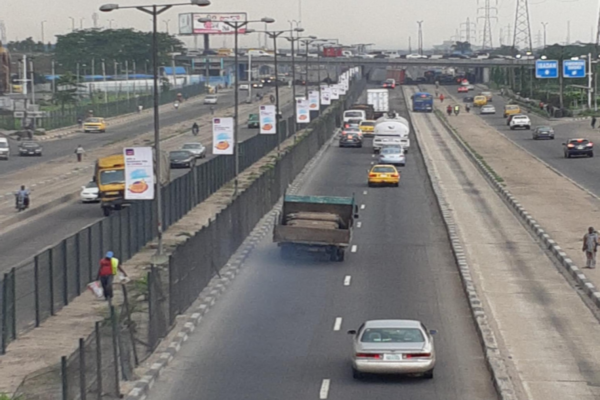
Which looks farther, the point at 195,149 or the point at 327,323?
the point at 195,149

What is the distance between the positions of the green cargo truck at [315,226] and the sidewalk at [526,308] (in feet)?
13.0

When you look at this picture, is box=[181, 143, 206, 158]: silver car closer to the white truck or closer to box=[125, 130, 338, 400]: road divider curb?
box=[125, 130, 338, 400]: road divider curb

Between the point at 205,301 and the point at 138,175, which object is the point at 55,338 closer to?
the point at 205,301

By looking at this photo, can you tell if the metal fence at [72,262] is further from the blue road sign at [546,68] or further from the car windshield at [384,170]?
the blue road sign at [546,68]

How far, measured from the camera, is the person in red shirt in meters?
30.7

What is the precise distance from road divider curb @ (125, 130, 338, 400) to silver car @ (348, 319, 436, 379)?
374 centimetres

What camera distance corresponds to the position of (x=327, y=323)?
28.4 m

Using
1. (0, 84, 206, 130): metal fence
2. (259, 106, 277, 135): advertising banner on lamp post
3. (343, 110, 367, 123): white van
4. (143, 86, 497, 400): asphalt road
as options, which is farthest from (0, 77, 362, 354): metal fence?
(0, 84, 206, 130): metal fence

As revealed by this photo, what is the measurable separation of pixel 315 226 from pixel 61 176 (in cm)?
3881

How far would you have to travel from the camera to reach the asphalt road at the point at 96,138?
88.3 metres

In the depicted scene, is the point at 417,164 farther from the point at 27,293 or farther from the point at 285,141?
the point at 27,293

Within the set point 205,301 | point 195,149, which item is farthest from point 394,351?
point 195,149

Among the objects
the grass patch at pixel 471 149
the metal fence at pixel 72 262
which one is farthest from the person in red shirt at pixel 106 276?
the grass patch at pixel 471 149

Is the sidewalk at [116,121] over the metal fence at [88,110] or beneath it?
beneath
